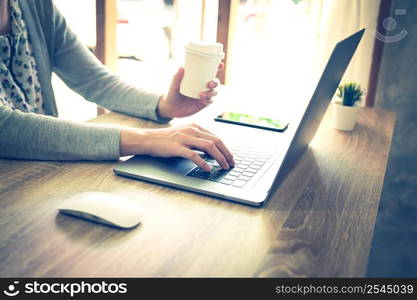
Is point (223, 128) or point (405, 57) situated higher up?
point (405, 57)

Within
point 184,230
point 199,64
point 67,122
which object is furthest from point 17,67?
point 184,230

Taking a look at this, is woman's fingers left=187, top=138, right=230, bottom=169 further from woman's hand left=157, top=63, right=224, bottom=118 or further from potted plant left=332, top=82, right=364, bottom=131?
potted plant left=332, top=82, right=364, bottom=131

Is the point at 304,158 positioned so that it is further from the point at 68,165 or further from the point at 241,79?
the point at 241,79

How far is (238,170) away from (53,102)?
2.28ft

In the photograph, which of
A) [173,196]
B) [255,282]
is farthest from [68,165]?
[255,282]

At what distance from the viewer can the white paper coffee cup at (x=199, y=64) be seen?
0.88m

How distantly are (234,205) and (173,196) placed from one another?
0.10m

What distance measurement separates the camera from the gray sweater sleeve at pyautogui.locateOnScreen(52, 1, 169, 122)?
3.79 ft

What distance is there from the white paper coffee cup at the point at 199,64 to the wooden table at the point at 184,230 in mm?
257

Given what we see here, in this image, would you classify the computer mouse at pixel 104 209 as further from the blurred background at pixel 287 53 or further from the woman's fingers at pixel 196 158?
the blurred background at pixel 287 53

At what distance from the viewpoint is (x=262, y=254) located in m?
0.54

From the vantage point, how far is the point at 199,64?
0.90 metres
